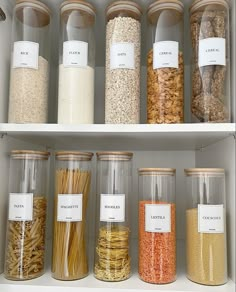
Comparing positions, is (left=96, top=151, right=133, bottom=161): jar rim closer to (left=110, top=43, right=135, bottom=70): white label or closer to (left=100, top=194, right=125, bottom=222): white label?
(left=100, top=194, right=125, bottom=222): white label

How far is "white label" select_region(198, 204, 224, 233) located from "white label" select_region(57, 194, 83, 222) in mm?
325

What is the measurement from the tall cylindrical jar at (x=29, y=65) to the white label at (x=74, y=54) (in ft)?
0.30

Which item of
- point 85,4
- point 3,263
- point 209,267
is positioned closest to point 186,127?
point 209,267

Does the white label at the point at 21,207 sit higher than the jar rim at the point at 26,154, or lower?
lower

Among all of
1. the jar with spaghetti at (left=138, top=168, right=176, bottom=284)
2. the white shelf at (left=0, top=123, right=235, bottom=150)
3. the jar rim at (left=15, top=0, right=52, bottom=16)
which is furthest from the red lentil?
the jar rim at (left=15, top=0, right=52, bottom=16)

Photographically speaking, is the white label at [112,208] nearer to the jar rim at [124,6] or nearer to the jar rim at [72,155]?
the jar rim at [72,155]

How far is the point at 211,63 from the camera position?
0.85 meters

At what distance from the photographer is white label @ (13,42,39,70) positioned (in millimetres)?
896

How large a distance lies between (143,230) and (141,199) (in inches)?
3.7

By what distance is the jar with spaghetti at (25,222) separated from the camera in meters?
0.86

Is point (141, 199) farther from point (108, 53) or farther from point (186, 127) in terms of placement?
point (108, 53)

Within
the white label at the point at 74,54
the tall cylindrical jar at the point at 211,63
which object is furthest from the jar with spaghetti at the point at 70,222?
the tall cylindrical jar at the point at 211,63

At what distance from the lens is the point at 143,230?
2.82 feet

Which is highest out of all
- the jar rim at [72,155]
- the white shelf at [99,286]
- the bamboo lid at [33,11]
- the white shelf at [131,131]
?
the bamboo lid at [33,11]
